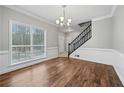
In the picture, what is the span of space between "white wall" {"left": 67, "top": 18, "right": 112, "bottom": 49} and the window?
10.3ft

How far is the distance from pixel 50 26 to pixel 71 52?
2.53m

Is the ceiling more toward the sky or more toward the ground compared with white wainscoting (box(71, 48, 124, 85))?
more toward the sky

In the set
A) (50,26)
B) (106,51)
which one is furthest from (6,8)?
(106,51)

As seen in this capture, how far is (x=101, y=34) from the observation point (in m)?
5.73

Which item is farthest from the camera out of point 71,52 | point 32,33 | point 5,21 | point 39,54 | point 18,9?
→ point 71,52

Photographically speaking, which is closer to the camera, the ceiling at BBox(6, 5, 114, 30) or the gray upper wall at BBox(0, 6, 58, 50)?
the gray upper wall at BBox(0, 6, 58, 50)

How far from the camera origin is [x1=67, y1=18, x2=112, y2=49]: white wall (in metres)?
5.33

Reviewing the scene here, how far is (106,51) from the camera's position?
536cm

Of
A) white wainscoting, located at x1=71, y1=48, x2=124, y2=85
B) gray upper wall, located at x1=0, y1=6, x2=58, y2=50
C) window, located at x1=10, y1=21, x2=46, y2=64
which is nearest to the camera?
→ gray upper wall, located at x1=0, y1=6, x2=58, y2=50

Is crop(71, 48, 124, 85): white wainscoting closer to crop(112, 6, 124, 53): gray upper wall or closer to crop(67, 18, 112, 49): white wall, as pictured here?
crop(67, 18, 112, 49): white wall

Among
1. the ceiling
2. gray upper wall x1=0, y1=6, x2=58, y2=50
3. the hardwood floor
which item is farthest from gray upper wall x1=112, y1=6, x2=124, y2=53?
gray upper wall x1=0, y1=6, x2=58, y2=50

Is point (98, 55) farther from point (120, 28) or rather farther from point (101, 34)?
point (120, 28)

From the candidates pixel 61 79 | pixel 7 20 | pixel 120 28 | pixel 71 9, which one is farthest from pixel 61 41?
pixel 120 28

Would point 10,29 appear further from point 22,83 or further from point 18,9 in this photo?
point 22,83
